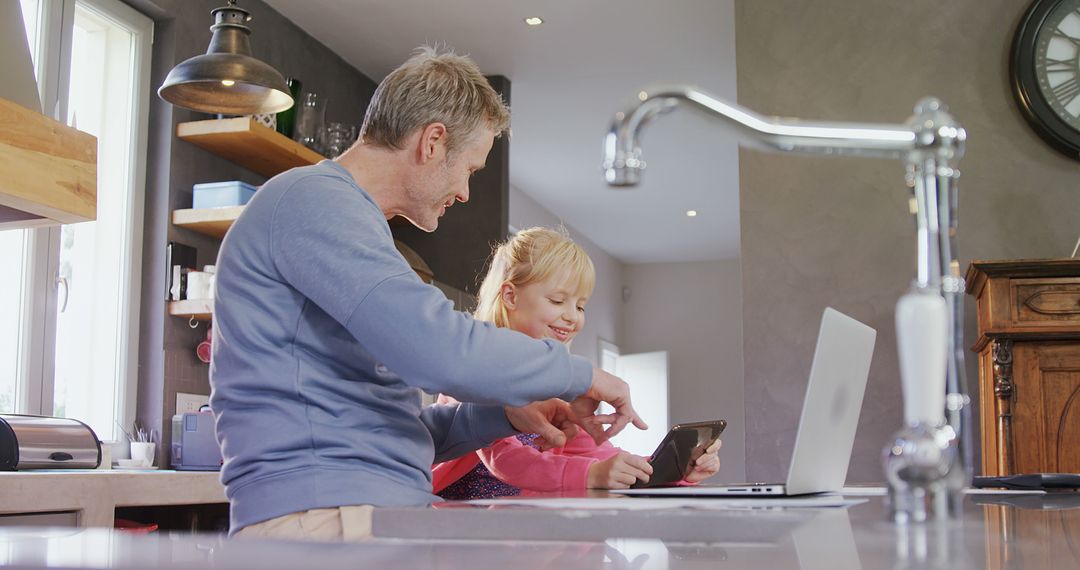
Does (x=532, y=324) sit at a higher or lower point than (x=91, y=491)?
higher

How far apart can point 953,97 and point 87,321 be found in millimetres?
3030

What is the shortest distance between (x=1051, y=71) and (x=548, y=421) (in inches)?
107

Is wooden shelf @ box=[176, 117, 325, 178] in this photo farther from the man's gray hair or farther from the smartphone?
the smartphone

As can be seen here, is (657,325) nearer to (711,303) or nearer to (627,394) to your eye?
(711,303)

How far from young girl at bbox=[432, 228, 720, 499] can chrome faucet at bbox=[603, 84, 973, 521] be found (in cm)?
119

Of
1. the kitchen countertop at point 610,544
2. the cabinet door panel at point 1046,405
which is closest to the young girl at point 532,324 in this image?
the kitchen countertop at point 610,544

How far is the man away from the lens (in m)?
1.36

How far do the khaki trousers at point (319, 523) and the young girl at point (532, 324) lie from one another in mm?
690

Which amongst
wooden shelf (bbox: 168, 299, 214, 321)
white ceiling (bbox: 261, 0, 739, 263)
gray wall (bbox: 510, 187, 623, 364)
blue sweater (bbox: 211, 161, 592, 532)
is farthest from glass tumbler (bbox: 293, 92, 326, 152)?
gray wall (bbox: 510, 187, 623, 364)

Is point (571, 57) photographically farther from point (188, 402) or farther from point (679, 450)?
point (679, 450)

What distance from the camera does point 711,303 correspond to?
409 inches

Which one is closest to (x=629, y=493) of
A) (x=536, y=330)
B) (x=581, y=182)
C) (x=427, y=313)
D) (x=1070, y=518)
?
(x=427, y=313)

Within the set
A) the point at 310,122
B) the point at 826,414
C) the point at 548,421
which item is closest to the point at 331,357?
the point at 548,421

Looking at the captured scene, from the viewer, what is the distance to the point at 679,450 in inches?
73.4
